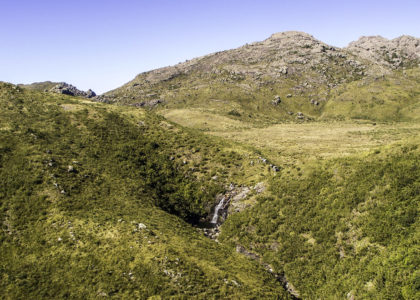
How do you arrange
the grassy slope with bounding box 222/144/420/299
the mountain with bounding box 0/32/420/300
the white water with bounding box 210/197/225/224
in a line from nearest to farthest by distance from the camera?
the grassy slope with bounding box 222/144/420/299 → the mountain with bounding box 0/32/420/300 → the white water with bounding box 210/197/225/224

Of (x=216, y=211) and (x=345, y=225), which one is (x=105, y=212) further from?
(x=345, y=225)

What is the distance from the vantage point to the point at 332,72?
7520 inches

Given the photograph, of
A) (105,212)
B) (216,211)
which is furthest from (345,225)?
(105,212)

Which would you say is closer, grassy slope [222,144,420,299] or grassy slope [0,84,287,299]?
grassy slope [222,144,420,299]

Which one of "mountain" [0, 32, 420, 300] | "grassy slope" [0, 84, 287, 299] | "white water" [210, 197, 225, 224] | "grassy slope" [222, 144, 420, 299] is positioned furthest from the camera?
"white water" [210, 197, 225, 224]

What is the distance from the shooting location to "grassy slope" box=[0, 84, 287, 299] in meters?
18.6

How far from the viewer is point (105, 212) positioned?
2653 centimetres

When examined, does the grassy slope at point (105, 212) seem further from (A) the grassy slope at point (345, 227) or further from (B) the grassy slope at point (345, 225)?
(B) the grassy slope at point (345, 225)

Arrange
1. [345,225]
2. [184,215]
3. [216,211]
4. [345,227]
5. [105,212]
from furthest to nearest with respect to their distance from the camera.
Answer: [216,211]
[184,215]
[105,212]
[345,225]
[345,227]

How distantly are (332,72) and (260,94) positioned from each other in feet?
216

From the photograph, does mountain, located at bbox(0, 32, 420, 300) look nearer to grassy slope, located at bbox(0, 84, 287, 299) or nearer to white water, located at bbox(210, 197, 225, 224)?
grassy slope, located at bbox(0, 84, 287, 299)

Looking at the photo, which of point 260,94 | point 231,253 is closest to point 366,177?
point 231,253

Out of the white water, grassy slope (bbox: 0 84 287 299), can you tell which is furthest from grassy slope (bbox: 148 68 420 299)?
grassy slope (bbox: 0 84 287 299)

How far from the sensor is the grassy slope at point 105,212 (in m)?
18.6
